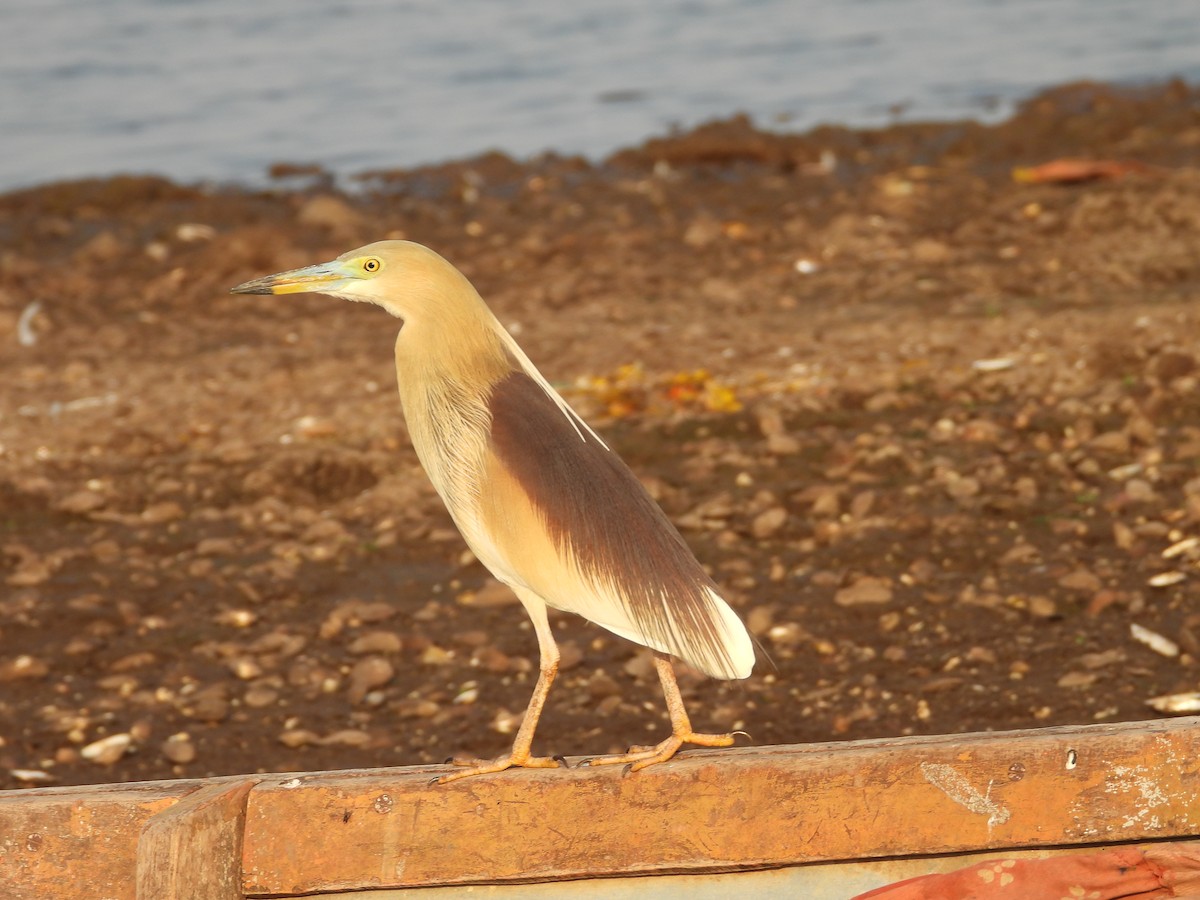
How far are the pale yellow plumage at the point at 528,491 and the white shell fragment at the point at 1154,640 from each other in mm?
2351

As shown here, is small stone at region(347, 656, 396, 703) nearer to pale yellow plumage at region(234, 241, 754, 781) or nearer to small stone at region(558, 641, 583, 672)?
small stone at region(558, 641, 583, 672)

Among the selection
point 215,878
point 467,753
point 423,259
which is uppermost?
point 423,259

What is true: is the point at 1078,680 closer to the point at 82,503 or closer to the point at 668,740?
the point at 668,740

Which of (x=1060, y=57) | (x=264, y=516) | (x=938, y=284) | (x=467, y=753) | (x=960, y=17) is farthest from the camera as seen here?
(x=960, y=17)

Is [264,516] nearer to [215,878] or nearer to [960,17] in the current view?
[215,878]

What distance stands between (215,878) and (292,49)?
18.1 metres

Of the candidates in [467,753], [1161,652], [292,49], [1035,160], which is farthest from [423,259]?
[292,49]

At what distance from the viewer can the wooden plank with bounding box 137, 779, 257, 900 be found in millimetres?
3248

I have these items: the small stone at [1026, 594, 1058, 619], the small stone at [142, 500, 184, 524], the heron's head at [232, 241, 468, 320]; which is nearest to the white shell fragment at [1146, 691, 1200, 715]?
the small stone at [1026, 594, 1058, 619]

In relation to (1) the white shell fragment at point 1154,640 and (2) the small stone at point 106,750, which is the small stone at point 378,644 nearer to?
(2) the small stone at point 106,750

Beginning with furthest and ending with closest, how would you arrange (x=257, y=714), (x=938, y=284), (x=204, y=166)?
(x=204, y=166), (x=938, y=284), (x=257, y=714)

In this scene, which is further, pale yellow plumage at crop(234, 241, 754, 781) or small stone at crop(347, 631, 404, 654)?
small stone at crop(347, 631, 404, 654)

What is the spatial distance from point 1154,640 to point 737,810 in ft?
8.08

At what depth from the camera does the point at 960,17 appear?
20.2m
